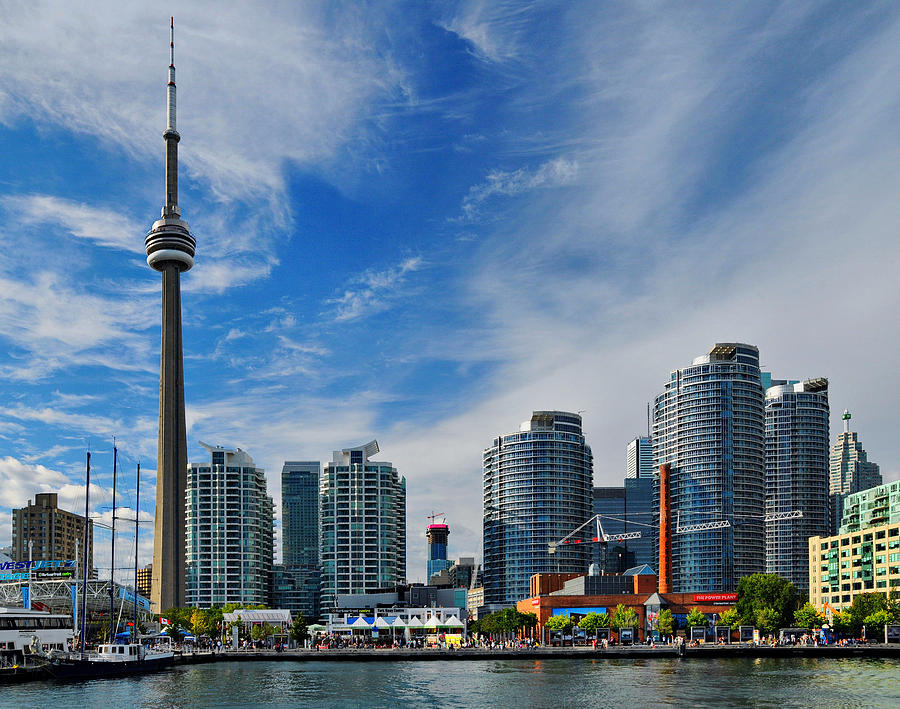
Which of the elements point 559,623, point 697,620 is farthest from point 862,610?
point 559,623

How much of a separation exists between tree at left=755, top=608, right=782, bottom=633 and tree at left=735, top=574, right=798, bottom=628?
2514mm

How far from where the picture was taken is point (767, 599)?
193 m

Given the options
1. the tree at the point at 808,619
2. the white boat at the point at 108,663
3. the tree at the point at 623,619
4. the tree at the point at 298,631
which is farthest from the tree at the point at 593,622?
the white boat at the point at 108,663

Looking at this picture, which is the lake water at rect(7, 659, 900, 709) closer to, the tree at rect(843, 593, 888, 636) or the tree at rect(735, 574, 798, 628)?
the tree at rect(843, 593, 888, 636)

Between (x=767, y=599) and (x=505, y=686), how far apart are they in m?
103

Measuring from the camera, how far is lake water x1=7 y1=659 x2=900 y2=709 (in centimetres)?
9188

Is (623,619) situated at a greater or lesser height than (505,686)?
lesser

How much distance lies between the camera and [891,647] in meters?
163

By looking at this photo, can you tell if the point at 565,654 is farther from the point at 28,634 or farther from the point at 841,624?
the point at 28,634

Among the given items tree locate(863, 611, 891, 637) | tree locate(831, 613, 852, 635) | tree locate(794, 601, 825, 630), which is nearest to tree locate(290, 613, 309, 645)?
tree locate(794, 601, 825, 630)

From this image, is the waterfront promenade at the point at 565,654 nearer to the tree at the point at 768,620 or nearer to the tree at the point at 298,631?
the tree at the point at 768,620

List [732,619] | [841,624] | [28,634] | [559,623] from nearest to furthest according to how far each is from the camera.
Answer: [28,634], [841,624], [732,619], [559,623]

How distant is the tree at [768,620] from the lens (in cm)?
18312

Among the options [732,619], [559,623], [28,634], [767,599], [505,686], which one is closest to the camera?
[505,686]
